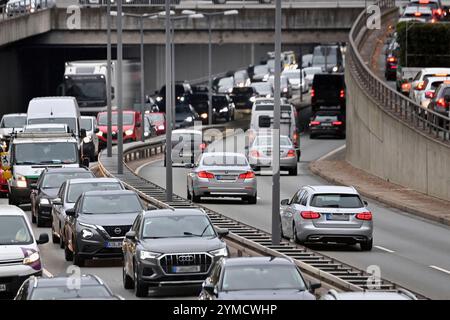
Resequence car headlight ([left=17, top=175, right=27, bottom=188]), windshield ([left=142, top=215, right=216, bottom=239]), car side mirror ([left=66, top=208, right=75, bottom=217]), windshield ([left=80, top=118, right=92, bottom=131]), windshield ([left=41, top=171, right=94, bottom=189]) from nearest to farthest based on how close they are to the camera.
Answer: windshield ([left=142, top=215, right=216, bottom=239]), car side mirror ([left=66, top=208, right=75, bottom=217]), windshield ([left=41, top=171, right=94, bottom=189]), car headlight ([left=17, top=175, right=27, bottom=188]), windshield ([left=80, top=118, right=92, bottom=131])

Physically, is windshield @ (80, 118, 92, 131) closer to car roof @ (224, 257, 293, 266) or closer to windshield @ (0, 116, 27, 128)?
windshield @ (0, 116, 27, 128)

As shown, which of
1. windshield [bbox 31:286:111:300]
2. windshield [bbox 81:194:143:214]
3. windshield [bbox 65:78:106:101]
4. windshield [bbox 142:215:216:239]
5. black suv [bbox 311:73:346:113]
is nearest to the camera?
windshield [bbox 31:286:111:300]

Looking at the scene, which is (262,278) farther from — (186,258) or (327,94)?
(327,94)

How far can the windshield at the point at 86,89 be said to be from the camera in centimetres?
7475

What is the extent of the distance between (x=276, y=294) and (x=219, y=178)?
23.4 meters

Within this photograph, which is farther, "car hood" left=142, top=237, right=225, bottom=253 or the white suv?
"car hood" left=142, top=237, right=225, bottom=253

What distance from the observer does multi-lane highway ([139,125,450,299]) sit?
2646 cm

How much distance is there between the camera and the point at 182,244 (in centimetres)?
2402

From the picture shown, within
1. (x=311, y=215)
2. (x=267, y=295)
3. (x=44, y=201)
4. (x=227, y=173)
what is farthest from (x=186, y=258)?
(x=227, y=173)

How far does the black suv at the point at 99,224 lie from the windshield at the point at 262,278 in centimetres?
928

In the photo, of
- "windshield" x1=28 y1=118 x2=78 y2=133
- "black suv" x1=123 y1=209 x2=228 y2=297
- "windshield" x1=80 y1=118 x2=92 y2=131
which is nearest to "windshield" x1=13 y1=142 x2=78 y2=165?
"windshield" x1=28 y1=118 x2=78 y2=133

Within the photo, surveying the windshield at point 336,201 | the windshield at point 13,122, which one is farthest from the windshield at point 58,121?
the windshield at point 336,201

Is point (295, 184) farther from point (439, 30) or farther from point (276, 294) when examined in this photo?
point (276, 294)

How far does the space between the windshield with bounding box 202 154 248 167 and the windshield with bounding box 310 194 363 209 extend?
11.3 m
